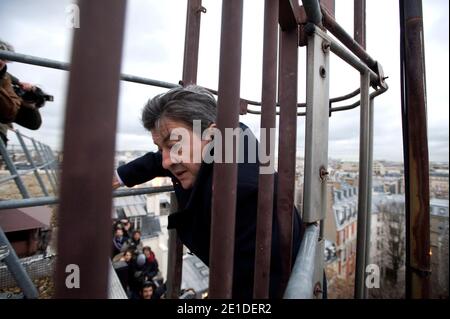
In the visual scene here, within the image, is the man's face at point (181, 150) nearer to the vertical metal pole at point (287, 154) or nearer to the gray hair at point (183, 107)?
the gray hair at point (183, 107)

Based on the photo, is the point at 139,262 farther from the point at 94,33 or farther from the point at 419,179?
the point at 94,33

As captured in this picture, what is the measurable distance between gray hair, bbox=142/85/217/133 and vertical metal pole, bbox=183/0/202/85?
0.22 m

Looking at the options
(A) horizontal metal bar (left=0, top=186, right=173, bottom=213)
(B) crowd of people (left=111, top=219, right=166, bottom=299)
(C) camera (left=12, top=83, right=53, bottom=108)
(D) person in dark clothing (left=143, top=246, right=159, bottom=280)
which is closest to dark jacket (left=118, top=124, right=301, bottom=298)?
(A) horizontal metal bar (left=0, top=186, right=173, bottom=213)

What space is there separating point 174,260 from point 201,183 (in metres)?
0.79

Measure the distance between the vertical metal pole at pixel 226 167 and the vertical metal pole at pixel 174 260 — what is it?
3.54ft

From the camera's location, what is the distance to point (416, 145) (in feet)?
3.35

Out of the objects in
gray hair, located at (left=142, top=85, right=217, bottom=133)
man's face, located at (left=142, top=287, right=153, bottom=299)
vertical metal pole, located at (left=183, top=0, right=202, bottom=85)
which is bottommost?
man's face, located at (left=142, top=287, right=153, bottom=299)

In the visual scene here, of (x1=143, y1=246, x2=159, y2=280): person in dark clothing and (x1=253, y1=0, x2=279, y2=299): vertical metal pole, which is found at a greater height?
(x1=253, y1=0, x2=279, y2=299): vertical metal pole

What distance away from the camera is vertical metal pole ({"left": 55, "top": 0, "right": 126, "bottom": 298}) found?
0.26m

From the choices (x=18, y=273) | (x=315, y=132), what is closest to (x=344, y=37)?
(x=315, y=132)

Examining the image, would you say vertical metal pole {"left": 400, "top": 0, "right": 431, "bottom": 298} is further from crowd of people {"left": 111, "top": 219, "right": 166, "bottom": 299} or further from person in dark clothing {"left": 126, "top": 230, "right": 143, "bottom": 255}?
person in dark clothing {"left": 126, "top": 230, "right": 143, "bottom": 255}

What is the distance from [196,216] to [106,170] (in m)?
0.87

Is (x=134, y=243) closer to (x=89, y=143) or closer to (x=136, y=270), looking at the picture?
(x=136, y=270)
